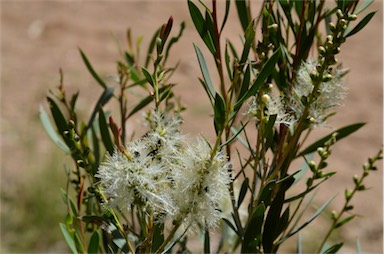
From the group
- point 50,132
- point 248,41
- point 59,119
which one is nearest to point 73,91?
point 50,132

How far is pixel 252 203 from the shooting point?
31.6 inches

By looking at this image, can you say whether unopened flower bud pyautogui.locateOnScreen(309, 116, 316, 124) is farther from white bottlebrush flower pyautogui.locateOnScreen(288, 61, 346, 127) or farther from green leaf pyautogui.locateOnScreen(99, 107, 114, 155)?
green leaf pyautogui.locateOnScreen(99, 107, 114, 155)

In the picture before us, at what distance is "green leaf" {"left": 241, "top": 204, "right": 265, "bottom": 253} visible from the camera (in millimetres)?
727

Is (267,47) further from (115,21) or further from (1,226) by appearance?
(115,21)

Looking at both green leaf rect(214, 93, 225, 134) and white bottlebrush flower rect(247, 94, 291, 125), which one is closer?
green leaf rect(214, 93, 225, 134)

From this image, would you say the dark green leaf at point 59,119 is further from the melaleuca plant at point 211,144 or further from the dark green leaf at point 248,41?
the dark green leaf at point 248,41

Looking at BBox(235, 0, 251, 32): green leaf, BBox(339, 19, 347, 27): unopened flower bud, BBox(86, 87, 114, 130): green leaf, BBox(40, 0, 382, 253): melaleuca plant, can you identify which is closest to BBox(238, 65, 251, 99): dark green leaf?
BBox(40, 0, 382, 253): melaleuca plant

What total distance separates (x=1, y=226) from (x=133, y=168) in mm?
2522

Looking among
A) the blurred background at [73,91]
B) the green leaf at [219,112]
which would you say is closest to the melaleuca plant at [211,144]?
the green leaf at [219,112]

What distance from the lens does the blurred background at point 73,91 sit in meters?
2.99

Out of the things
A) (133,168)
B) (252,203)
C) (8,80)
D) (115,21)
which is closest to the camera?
(133,168)

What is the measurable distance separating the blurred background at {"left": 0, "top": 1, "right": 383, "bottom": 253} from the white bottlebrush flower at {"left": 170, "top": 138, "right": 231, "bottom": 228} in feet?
6.47

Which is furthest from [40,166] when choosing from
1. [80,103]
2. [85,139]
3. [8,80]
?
[85,139]

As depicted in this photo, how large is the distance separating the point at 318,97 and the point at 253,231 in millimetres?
179
